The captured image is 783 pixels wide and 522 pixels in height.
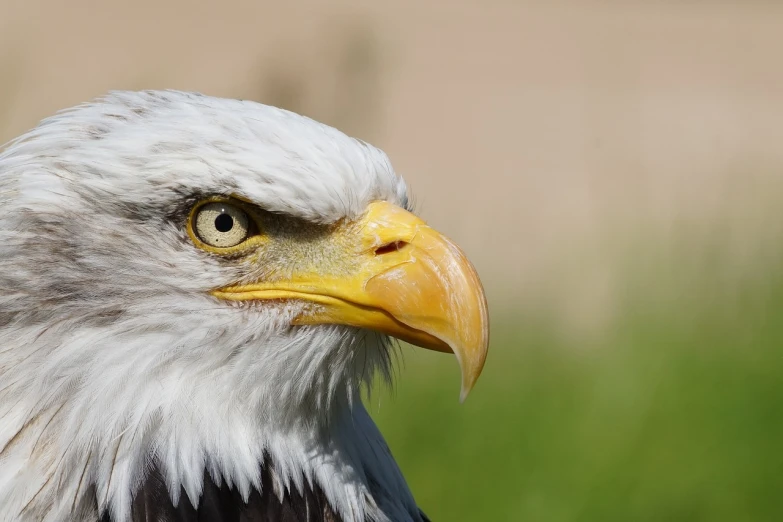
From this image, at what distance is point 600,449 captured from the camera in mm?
4488

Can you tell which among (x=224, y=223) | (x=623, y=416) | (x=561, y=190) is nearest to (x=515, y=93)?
(x=561, y=190)

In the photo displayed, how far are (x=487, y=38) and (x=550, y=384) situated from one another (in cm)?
512

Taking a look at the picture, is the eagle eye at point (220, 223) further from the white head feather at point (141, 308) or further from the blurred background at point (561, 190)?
the blurred background at point (561, 190)

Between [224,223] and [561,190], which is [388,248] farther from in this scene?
[561,190]

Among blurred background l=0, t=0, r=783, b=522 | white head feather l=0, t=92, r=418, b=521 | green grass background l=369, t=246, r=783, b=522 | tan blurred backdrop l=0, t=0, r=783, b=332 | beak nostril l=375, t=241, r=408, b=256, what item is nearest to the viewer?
white head feather l=0, t=92, r=418, b=521

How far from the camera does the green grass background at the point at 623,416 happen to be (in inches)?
172

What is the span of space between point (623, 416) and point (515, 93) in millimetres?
4306

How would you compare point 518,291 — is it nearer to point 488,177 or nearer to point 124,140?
point 488,177

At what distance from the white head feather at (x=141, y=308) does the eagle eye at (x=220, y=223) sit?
4 cm

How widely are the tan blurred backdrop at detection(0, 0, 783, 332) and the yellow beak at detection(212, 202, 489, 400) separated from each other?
2.36 meters

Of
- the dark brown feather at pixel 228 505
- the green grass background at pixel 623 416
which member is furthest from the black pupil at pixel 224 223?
the green grass background at pixel 623 416

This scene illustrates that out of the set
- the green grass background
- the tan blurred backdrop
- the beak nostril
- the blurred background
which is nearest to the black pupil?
the beak nostril

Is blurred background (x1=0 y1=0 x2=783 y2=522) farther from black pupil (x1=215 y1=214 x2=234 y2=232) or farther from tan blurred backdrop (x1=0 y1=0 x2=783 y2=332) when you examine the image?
black pupil (x1=215 y1=214 x2=234 y2=232)

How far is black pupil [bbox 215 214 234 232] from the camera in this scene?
2248mm
